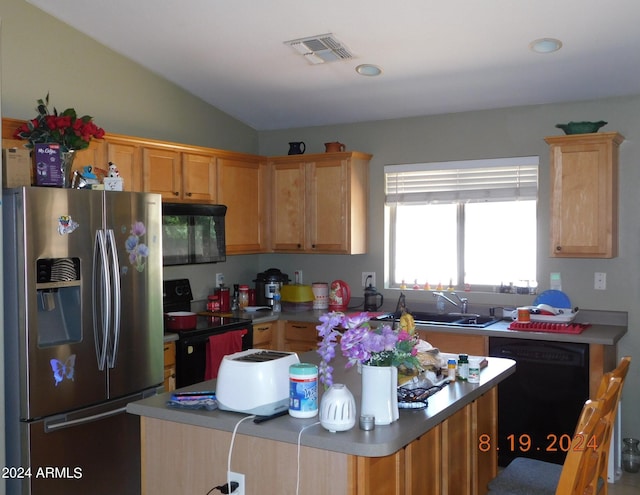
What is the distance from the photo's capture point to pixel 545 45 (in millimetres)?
3578

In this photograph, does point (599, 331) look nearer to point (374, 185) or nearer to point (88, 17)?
point (374, 185)

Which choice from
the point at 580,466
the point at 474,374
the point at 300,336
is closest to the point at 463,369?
the point at 474,374

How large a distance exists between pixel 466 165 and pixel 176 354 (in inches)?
98.1

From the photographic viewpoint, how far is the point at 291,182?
17.0 ft

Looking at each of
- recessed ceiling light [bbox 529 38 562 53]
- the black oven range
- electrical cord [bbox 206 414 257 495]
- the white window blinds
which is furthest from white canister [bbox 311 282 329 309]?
electrical cord [bbox 206 414 257 495]

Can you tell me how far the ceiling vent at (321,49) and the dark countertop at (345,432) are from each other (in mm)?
2124

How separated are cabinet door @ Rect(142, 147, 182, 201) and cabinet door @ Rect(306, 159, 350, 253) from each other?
3.65 ft

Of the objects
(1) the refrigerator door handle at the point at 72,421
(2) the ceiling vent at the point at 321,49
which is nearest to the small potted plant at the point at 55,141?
(1) the refrigerator door handle at the point at 72,421

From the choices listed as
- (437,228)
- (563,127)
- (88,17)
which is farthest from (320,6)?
(437,228)

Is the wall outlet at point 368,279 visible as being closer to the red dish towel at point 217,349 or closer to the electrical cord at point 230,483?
the red dish towel at point 217,349

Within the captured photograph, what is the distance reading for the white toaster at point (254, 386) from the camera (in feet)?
7.11

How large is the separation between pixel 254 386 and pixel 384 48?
2439mm

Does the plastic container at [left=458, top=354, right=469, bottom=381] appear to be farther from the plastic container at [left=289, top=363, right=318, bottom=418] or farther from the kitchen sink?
the kitchen sink

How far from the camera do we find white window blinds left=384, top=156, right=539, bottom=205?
15.0 ft
